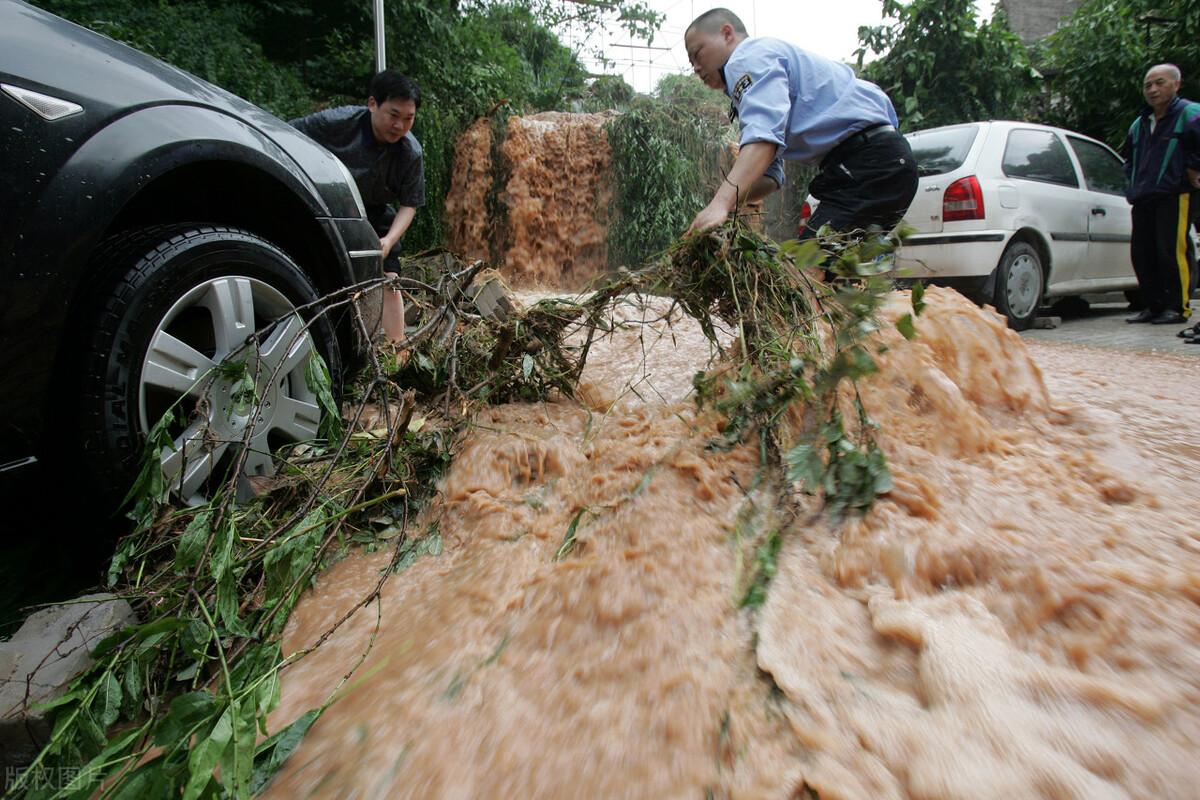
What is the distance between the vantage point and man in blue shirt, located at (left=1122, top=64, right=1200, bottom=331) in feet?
19.5

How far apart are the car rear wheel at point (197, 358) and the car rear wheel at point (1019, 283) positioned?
19.1 feet

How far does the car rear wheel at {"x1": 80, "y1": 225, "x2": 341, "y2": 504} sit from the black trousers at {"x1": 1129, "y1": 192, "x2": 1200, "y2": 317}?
7.16 meters

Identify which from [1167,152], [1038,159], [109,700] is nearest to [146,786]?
[109,700]

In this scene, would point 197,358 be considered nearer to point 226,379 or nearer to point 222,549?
point 226,379

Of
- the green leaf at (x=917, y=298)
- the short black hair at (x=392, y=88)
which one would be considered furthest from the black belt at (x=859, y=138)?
the short black hair at (x=392, y=88)

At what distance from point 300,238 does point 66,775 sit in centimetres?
175

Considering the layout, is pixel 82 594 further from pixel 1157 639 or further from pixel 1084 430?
pixel 1084 430

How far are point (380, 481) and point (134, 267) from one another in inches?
34.8

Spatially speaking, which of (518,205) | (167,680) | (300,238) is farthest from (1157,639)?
(518,205)

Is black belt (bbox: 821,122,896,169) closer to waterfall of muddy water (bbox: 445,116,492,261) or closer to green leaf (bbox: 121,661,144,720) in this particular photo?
green leaf (bbox: 121,661,144,720)

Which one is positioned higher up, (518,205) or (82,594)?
(518,205)

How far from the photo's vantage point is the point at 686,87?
12.8 metres

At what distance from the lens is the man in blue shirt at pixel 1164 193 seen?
5934mm

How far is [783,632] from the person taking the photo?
142 cm
